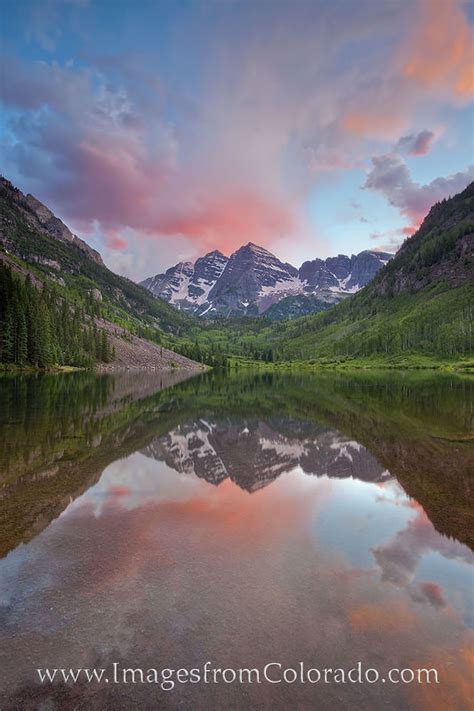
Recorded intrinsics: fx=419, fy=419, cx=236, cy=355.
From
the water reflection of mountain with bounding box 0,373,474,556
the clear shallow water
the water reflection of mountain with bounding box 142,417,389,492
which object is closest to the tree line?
the water reflection of mountain with bounding box 0,373,474,556

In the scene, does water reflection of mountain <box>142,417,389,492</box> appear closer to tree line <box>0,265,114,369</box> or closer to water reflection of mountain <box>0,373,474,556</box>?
water reflection of mountain <box>0,373,474,556</box>

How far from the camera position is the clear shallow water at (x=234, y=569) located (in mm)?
7453

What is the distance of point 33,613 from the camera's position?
30.1 feet

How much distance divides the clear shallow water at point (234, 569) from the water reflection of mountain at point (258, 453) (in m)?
0.22

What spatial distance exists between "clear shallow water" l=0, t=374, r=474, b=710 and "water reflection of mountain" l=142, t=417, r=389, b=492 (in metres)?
0.22

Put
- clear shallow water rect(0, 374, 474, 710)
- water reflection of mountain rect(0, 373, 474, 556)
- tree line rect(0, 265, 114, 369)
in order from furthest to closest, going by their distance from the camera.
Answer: tree line rect(0, 265, 114, 369), water reflection of mountain rect(0, 373, 474, 556), clear shallow water rect(0, 374, 474, 710)

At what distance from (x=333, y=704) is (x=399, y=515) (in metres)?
10.1

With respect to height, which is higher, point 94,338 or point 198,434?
point 94,338

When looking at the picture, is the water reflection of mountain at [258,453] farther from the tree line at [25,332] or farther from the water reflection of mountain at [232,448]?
the tree line at [25,332]

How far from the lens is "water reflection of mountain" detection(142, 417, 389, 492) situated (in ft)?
71.6

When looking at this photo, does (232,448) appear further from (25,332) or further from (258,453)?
(25,332)

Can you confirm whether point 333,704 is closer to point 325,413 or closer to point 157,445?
point 157,445

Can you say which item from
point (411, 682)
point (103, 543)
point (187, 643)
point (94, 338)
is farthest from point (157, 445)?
point (94, 338)

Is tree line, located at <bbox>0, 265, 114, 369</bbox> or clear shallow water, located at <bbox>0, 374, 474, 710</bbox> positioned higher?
tree line, located at <bbox>0, 265, 114, 369</bbox>
